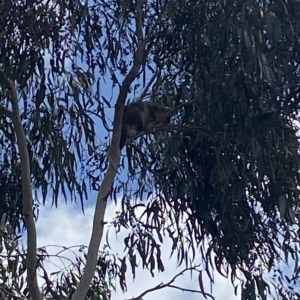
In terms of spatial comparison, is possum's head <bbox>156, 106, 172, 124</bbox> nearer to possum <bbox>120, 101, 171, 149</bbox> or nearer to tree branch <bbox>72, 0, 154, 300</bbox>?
possum <bbox>120, 101, 171, 149</bbox>

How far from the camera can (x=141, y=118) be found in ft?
18.4


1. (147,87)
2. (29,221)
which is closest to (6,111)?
(29,221)

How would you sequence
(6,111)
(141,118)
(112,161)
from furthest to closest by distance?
1. (141,118)
2. (112,161)
3. (6,111)

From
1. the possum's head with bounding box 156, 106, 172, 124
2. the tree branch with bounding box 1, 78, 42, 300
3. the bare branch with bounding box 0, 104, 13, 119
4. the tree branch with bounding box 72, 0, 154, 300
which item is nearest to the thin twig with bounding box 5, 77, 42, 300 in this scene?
the tree branch with bounding box 1, 78, 42, 300

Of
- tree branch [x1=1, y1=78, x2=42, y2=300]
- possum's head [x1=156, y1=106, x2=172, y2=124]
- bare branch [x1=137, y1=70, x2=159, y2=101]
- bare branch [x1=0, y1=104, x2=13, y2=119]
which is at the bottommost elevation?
tree branch [x1=1, y1=78, x2=42, y2=300]

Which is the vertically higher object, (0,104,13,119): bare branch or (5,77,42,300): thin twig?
(0,104,13,119): bare branch

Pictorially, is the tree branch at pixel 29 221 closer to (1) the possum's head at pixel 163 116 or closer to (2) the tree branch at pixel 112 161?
(2) the tree branch at pixel 112 161

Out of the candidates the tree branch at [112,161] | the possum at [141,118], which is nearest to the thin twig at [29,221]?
the tree branch at [112,161]

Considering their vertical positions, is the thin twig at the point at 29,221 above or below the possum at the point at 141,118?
below

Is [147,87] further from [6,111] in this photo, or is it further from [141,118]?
[6,111]

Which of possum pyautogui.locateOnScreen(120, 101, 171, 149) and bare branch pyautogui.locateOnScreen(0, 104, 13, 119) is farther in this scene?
possum pyautogui.locateOnScreen(120, 101, 171, 149)

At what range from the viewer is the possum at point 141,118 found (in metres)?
5.33

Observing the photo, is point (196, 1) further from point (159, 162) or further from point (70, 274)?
point (70, 274)

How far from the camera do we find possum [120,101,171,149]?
17.5 feet
